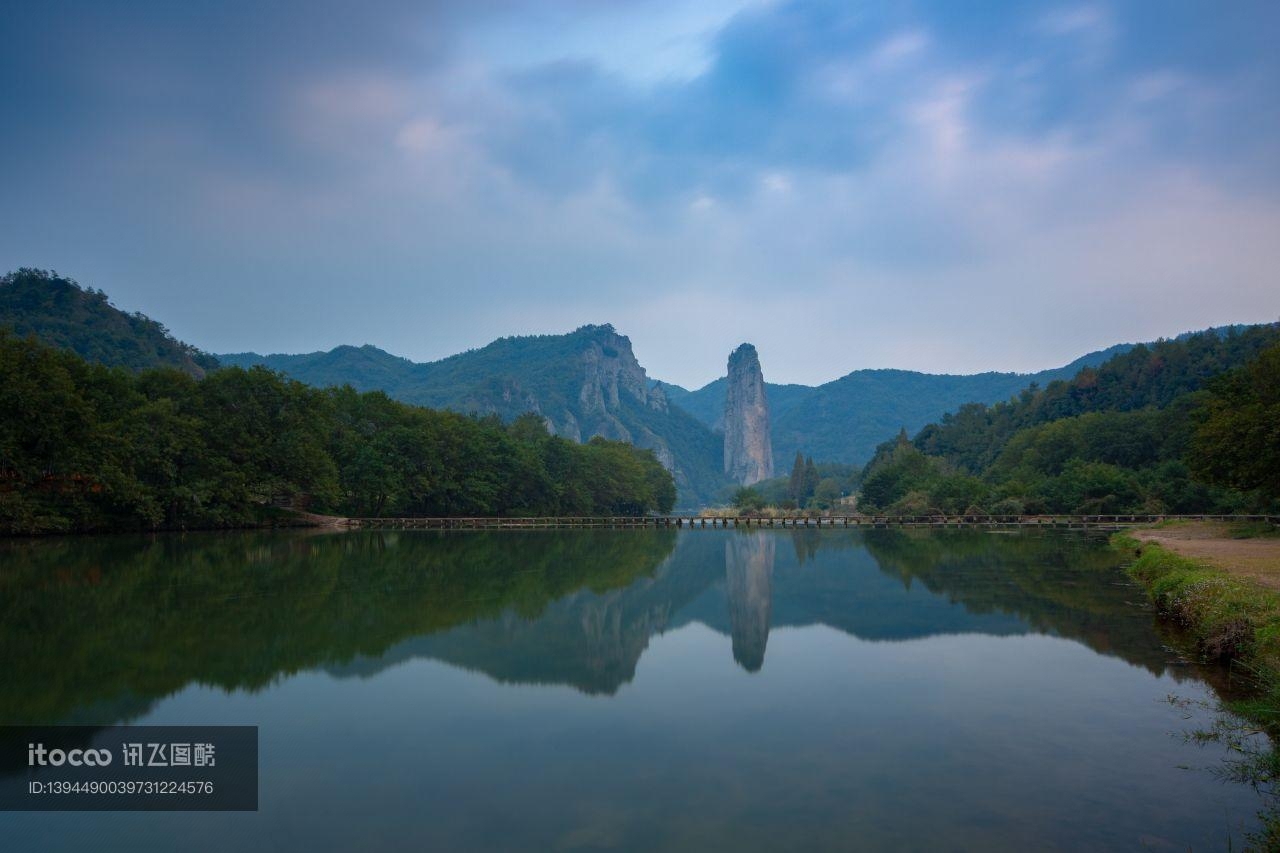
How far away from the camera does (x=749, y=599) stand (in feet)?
82.0

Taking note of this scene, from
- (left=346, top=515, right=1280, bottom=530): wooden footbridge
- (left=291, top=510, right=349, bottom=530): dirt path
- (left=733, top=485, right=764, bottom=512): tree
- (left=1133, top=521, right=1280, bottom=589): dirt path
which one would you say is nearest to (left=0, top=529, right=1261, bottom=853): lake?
(left=1133, top=521, right=1280, bottom=589): dirt path

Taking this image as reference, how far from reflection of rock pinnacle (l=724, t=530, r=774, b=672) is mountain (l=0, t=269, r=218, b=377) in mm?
89320

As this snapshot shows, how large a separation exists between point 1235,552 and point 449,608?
2532 centimetres

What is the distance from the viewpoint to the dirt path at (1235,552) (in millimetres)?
19797

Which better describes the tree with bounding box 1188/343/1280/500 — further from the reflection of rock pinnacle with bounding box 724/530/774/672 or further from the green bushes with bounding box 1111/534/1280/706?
the reflection of rock pinnacle with bounding box 724/530/774/672

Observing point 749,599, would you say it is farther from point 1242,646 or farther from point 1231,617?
point 1242,646

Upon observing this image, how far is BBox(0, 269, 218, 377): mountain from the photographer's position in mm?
107438

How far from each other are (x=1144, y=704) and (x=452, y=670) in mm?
11122

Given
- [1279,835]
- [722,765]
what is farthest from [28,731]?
[1279,835]

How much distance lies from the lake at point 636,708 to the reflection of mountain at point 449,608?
14cm

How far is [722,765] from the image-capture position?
9.52 meters

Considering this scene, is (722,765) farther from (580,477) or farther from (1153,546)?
(580,477)

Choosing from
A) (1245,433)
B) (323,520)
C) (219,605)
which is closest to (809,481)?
(323,520)

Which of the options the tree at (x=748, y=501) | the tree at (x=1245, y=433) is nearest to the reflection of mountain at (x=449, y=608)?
the tree at (x=1245, y=433)
